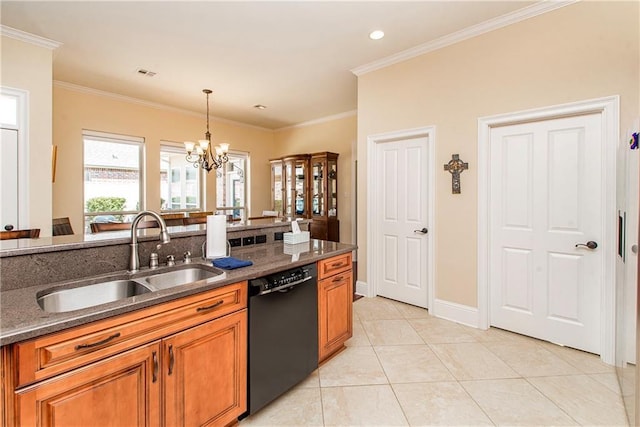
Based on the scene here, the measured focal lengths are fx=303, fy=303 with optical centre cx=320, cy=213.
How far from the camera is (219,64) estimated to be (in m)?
3.72

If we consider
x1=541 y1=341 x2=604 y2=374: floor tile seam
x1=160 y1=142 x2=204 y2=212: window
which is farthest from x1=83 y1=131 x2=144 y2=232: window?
x1=541 y1=341 x2=604 y2=374: floor tile seam

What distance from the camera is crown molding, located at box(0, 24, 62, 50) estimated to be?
2920 mm

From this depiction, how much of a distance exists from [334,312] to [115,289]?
143 centimetres

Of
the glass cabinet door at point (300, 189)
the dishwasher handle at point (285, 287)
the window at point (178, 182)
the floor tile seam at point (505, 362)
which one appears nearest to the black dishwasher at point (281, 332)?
the dishwasher handle at point (285, 287)

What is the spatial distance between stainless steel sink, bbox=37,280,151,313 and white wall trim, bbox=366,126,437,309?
108 inches

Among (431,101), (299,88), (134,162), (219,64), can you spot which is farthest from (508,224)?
(134,162)

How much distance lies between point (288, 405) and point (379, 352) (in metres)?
0.94

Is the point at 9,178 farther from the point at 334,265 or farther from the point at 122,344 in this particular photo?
the point at 334,265

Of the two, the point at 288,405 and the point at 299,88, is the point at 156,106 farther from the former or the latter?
the point at 288,405

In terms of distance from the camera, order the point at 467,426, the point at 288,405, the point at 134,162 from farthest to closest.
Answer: the point at 134,162 < the point at 288,405 < the point at 467,426

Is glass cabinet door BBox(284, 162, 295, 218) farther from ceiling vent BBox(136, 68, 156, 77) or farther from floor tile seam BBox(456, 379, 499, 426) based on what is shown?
floor tile seam BBox(456, 379, 499, 426)

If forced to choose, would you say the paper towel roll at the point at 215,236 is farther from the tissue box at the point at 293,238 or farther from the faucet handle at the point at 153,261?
the tissue box at the point at 293,238

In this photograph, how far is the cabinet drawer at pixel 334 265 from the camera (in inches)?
85.4

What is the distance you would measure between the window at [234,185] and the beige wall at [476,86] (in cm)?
366
